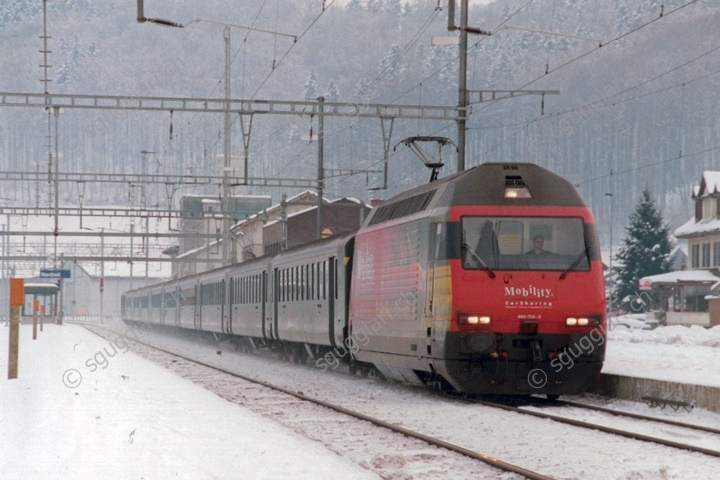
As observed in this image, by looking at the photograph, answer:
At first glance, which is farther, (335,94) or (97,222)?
(97,222)

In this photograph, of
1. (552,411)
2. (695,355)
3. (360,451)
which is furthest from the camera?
(695,355)

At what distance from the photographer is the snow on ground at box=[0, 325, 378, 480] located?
963 centimetres

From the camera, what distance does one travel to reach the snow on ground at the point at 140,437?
963 cm

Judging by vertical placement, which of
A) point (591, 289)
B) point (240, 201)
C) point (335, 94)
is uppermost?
point (335, 94)

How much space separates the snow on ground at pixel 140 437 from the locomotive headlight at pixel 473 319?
3318mm

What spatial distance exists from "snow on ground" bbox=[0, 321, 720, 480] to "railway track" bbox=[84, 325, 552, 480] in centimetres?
38

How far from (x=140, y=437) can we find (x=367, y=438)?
8.41ft

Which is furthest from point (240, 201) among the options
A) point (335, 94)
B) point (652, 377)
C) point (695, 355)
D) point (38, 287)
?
point (652, 377)

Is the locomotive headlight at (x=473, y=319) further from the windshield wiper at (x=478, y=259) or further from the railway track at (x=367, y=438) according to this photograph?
the railway track at (x=367, y=438)

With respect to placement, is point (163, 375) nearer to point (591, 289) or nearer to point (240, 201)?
point (591, 289)

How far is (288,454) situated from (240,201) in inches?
3814

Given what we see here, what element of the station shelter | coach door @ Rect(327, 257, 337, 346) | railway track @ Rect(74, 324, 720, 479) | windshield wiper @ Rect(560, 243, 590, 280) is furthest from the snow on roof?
windshield wiper @ Rect(560, 243, 590, 280)

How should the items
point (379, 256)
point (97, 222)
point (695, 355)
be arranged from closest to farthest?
point (379, 256)
point (695, 355)
point (97, 222)

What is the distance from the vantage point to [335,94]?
166m
